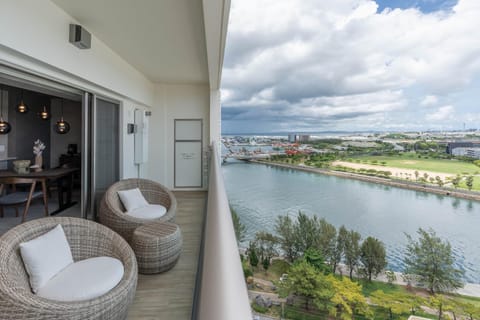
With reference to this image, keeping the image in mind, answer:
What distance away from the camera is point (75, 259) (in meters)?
2.26

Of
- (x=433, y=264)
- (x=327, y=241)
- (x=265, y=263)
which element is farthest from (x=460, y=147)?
(x=265, y=263)

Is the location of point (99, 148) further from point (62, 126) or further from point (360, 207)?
point (360, 207)

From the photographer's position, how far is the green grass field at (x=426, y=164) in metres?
5.52

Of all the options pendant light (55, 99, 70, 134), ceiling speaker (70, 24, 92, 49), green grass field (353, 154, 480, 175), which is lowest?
green grass field (353, 154, 480, 175)

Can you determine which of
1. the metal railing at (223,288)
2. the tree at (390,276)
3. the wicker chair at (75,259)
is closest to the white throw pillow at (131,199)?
the wicker chair at (75,259)

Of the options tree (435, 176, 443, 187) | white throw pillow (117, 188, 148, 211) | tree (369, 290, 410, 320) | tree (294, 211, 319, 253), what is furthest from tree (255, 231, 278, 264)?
tree (435, 176, 443, 187)

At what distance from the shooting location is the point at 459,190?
5496mm

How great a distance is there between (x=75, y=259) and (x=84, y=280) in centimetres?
51

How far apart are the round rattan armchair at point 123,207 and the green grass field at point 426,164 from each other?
5.72 meters

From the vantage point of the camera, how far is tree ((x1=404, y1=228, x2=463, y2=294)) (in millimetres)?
4664

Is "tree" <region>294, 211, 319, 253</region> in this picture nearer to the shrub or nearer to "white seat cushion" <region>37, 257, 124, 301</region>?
the shrub

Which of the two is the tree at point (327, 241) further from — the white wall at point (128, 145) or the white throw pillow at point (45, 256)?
the white throw pillow at point (45, 256)

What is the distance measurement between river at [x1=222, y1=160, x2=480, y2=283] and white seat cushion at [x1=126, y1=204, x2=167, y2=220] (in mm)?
1732

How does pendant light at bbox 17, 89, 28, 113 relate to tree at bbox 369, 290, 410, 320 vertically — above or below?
above
